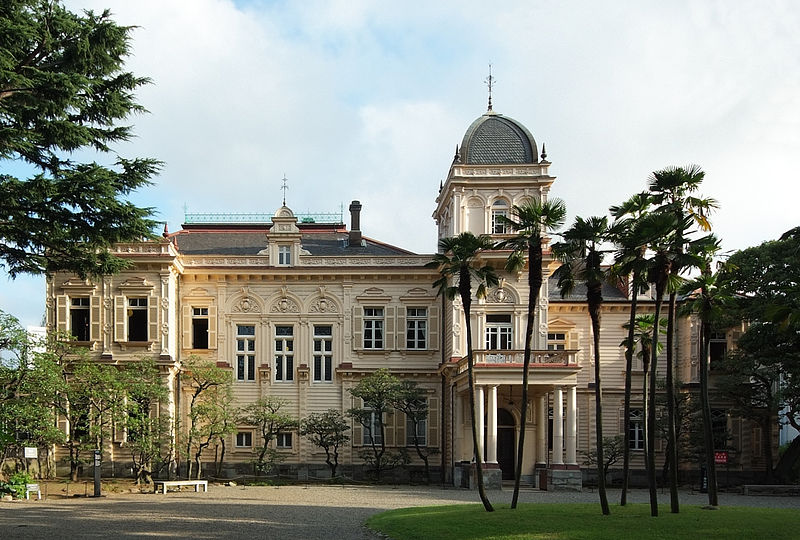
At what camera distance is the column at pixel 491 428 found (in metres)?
35.2

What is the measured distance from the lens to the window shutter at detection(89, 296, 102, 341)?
130ft

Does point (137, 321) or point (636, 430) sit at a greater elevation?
point (137, 321)

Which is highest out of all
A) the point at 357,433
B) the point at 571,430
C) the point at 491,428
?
the point at 491,428

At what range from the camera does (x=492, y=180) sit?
39.8 meters

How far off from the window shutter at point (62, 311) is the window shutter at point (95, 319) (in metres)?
1.00

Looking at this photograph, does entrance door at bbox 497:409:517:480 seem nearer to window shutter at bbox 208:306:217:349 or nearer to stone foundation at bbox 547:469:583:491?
stone foundation at bbox 547:469:583:491

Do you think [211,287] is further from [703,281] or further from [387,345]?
[703,281]

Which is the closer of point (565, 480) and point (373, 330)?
point (565, 480)

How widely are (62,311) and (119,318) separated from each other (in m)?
2.40

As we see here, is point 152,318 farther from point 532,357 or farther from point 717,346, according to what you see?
point 717,346

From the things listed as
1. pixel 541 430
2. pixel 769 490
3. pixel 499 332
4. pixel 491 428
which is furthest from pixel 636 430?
pixel 491 428

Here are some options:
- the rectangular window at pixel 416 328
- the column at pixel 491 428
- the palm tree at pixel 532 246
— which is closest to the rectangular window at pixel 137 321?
the rectangular window at pixel 416 328

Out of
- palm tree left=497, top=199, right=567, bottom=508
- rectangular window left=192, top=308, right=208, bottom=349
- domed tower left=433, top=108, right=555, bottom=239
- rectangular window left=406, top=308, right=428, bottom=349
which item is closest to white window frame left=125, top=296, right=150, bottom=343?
rectangular window left=192, top=308, right=208, bottom=349

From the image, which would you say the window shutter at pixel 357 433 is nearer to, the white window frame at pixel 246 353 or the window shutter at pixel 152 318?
the white window frame at pixel 246 353
